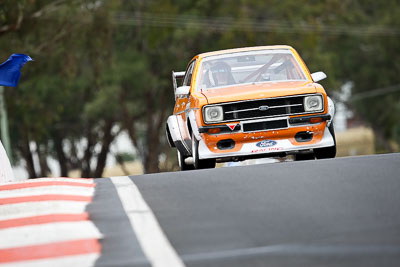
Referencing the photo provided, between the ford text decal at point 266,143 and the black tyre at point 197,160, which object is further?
the black tyre at point 197,160

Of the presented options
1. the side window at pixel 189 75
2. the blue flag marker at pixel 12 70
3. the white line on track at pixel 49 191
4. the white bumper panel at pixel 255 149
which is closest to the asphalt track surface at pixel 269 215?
the white line on track at pixel 49 191

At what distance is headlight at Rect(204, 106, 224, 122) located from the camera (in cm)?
1181

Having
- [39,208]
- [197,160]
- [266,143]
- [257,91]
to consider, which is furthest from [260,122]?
[39,208]

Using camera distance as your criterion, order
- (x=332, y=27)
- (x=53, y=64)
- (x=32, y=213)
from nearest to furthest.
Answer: (x=32, y=213)
(x=53, y=64)
(x=332, y=27)

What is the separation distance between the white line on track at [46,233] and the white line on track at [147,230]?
341 millimetres

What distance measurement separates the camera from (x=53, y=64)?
34500mm

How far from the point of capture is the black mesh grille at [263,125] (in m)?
11.8

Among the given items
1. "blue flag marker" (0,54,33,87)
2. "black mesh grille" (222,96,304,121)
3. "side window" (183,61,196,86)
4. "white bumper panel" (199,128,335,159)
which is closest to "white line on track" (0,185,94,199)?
"white bumper panel" (199,128,335,159)

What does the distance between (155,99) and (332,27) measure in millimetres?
9177

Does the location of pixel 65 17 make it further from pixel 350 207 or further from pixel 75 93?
pixel 350 207

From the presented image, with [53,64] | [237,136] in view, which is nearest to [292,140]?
[237,136]

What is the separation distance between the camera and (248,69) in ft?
42.8

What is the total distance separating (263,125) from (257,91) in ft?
1.61

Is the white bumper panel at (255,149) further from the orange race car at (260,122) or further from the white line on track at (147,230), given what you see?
the white line on track at (147,230)
